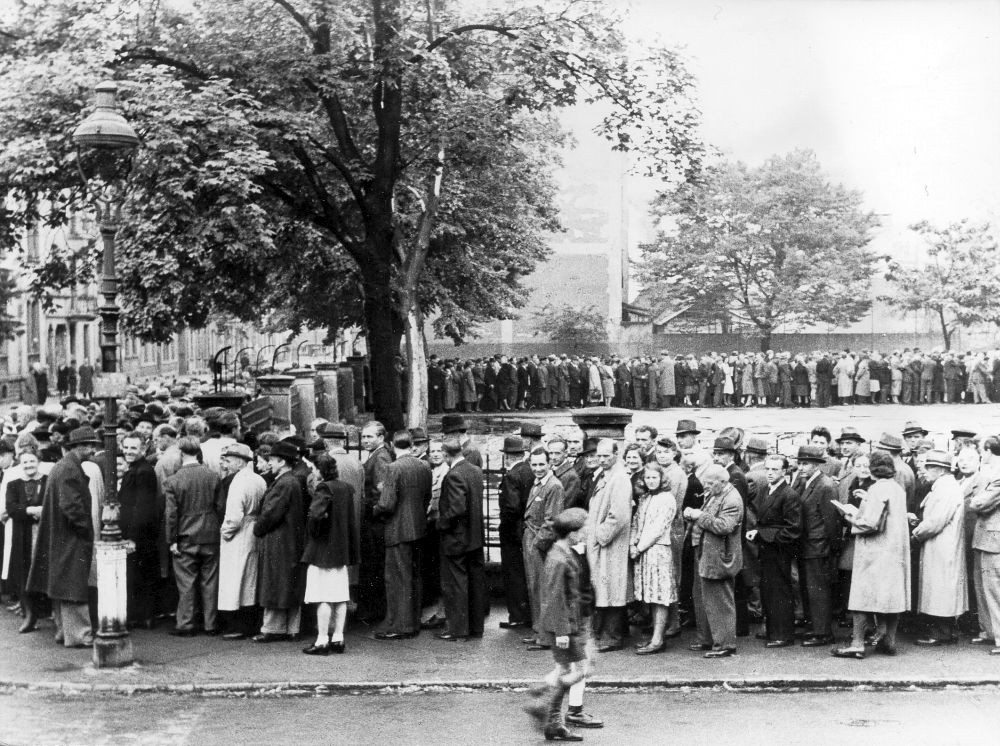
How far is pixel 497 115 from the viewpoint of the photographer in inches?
692

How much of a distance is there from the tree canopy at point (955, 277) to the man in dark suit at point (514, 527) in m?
17.4

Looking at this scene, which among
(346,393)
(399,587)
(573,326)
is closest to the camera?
(399,587)

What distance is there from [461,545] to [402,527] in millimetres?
568

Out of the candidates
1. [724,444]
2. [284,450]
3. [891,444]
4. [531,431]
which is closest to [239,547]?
[284,450]

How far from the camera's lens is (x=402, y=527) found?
9953 millimetres

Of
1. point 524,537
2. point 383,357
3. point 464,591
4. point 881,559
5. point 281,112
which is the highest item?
point 281,112

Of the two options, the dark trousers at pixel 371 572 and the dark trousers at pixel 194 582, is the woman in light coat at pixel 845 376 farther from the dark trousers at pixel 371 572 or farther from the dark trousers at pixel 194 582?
the dark trousers at pixel 194 582

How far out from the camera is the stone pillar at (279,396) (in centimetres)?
1819

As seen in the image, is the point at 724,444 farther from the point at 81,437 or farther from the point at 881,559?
the point at 81,437

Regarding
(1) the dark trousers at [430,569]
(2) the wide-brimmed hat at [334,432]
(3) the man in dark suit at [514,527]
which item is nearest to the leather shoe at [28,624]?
(2) the wide-brimmed hat at [334,432]

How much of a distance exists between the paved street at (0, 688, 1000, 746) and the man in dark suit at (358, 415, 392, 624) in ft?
7.61

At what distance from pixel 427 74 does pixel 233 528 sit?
26.9ft

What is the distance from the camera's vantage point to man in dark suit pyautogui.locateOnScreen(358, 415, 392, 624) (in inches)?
404

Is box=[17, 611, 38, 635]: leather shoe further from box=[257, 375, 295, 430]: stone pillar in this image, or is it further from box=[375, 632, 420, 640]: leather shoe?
box=[257, 375, 295, 430]: stone pillar
